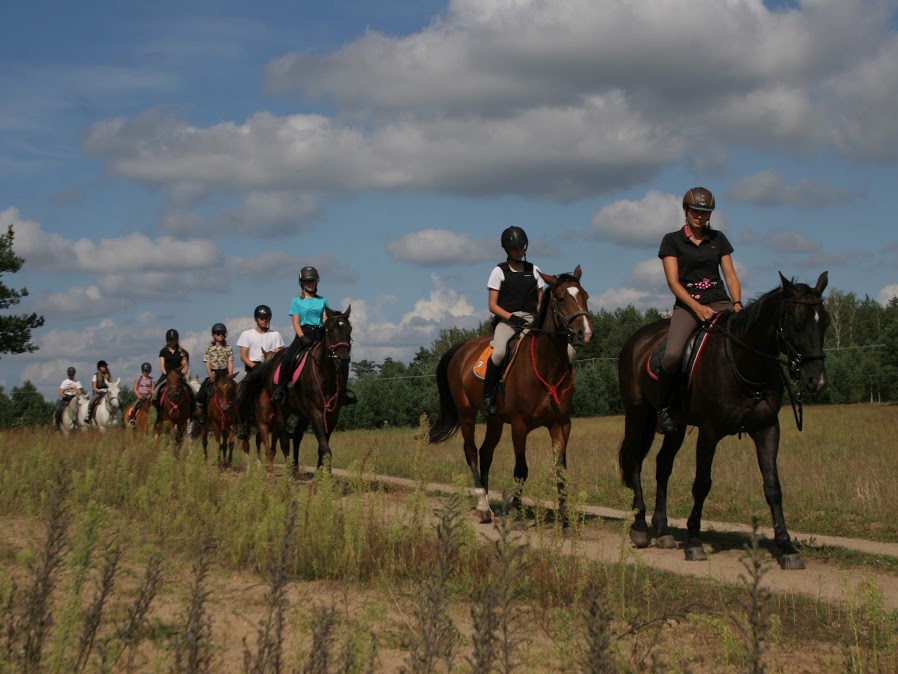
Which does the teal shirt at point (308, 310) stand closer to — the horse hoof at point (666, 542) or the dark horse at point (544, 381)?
the dark horse at point (544, 381)

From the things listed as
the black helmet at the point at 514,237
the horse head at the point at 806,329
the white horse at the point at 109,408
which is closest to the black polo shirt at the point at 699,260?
the horse head at the point at 806,329

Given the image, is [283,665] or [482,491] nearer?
[283,665]

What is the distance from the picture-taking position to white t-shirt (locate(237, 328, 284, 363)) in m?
17.0

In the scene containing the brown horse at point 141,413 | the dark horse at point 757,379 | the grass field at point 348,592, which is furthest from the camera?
the brown horse at point 141,413

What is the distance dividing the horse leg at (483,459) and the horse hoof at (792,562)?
12.4 feet

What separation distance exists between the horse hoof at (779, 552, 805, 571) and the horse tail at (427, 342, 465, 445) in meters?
6.02

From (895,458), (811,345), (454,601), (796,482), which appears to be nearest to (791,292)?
(811,345)

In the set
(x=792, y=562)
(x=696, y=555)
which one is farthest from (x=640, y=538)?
(x=792, y=562)

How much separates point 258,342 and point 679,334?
31.6 feet

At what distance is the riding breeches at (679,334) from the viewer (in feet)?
30.5

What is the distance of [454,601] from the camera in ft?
20.9

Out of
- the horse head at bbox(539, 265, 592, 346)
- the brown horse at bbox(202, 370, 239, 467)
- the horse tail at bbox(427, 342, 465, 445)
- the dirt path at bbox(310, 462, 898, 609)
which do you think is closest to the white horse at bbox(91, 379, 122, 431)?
the brown horse at bbox(202, 370, 239, 467)

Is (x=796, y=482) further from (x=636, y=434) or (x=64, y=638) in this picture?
(x=64, y=638)

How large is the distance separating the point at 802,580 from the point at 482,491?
14.9 feet
